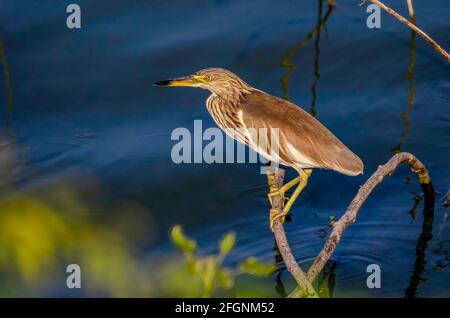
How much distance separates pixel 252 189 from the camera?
374 inches

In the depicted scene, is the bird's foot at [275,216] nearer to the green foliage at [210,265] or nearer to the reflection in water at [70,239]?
the reflection in water at [70,239]

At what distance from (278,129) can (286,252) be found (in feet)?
4.58

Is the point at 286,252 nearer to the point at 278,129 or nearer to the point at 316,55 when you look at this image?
the point at 278,129

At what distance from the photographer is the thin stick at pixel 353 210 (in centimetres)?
596

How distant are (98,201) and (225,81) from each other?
226cm

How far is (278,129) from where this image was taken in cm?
726

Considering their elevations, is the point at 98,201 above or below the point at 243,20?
below

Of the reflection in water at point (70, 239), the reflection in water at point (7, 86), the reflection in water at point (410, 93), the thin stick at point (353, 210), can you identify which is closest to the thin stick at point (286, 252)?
the thin stick at point (353, 210)

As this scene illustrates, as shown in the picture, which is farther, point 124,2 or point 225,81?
point 124,2
